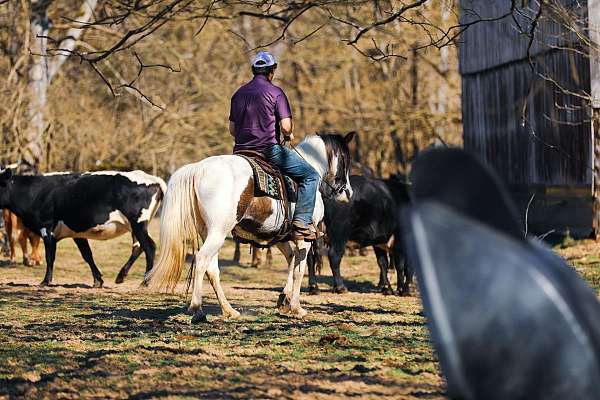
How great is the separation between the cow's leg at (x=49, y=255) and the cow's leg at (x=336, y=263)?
13.2 feet

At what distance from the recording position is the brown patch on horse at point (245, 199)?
10.9 m

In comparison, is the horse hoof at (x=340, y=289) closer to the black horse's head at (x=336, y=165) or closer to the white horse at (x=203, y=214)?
the black horse's head at (x=336, y=165)

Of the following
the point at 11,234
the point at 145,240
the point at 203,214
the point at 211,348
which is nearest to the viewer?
the point at 211,348

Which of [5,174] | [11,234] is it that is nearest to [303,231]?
[5,174]

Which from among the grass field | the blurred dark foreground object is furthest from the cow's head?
the blurred dark foreground object

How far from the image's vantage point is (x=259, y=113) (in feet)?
37.2

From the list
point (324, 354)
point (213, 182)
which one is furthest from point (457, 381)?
point (213, 182)

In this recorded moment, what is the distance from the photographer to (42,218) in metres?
16.8

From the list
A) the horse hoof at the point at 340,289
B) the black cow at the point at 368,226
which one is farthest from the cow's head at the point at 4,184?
the horse hoof at the point at 340,289

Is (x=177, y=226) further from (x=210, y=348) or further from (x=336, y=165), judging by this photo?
(x=336, y=165)

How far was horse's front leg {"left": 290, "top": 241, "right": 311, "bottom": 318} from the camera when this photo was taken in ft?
38.5

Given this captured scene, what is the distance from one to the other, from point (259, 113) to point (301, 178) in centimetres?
81

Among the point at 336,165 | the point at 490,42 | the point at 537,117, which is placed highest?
the point at 490,42

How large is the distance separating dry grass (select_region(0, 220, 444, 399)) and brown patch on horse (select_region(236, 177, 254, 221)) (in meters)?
1.02
